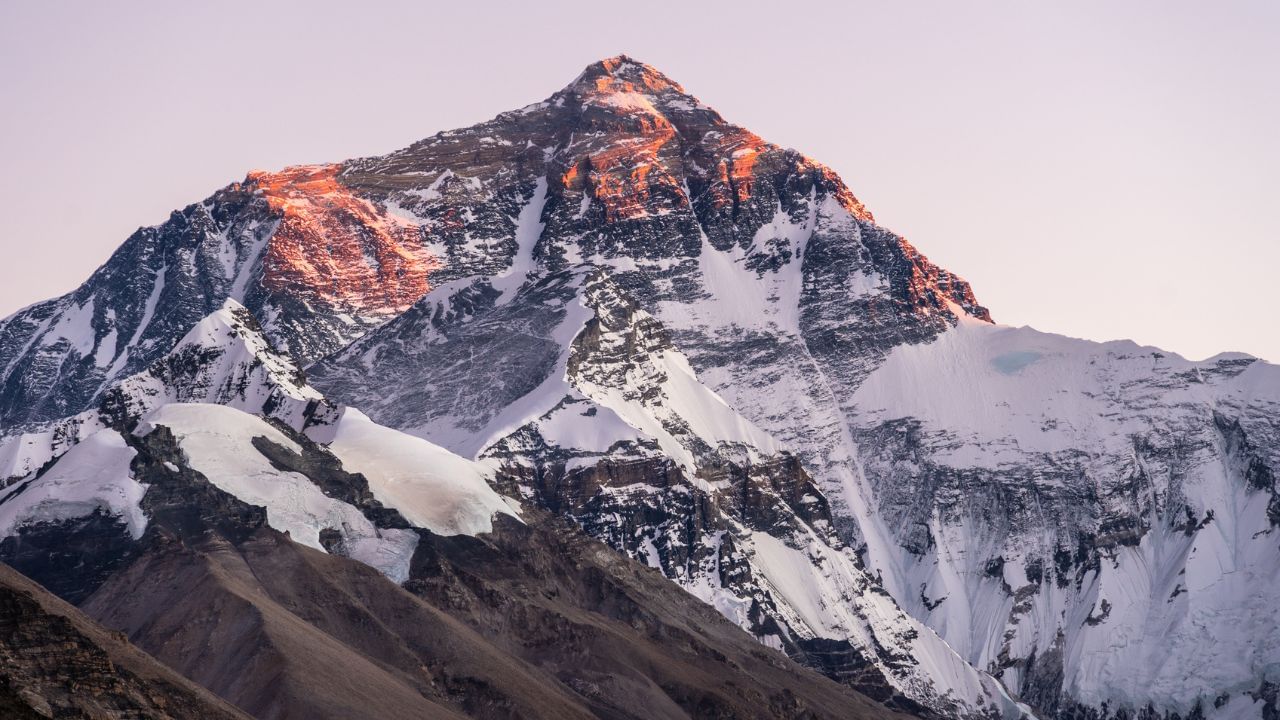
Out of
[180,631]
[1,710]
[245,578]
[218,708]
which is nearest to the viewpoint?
[1,710]

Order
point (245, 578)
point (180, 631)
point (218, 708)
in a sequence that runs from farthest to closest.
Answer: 1. point (245, 578)
2. point (180, 631)
3. point (218, 708)

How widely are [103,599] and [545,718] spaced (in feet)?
117

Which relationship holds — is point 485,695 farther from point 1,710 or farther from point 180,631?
point 1,710

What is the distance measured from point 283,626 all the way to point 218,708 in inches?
1047

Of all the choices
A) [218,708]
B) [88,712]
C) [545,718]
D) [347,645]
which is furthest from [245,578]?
[88,712]

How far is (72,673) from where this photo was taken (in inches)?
5645

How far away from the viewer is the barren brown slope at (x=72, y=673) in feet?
459

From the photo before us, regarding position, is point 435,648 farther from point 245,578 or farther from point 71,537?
point 71,537

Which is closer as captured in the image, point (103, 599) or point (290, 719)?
point (290, 719)

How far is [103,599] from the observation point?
19062 centimetres

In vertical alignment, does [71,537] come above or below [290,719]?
above

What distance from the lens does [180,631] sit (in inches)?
7146

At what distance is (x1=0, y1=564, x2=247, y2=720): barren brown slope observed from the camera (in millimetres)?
139875

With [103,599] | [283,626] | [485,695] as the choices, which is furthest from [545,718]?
[103,599]
